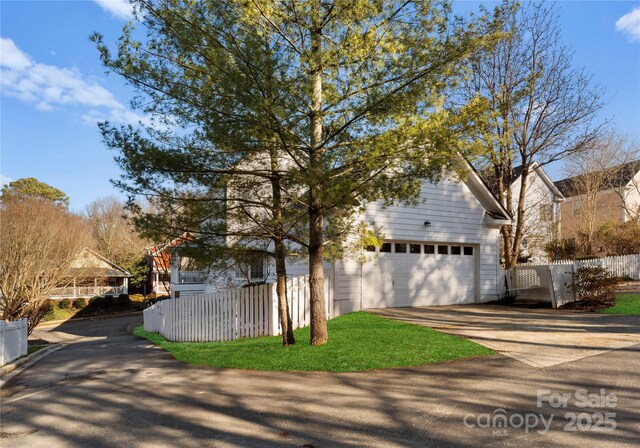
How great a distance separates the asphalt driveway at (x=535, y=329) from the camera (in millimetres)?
7773

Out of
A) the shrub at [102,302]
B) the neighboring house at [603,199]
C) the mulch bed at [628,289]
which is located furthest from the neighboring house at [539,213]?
the shrub at [102,302]

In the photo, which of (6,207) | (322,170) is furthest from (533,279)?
(6,207)

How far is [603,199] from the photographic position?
1348 inches

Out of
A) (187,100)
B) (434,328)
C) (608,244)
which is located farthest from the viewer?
(608,244)

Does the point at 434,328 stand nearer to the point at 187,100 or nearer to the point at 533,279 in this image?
the point at 187,100

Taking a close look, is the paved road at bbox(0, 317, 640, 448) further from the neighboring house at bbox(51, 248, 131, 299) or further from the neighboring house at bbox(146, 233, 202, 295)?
the neighboring house at bbox(51, 248, 131, 299)

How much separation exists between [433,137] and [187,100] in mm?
4259

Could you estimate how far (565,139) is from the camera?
19.2m

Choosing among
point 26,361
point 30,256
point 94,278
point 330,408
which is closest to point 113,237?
point 94,278

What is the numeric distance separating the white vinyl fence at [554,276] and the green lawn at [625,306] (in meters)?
1.15

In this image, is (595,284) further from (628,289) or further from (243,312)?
(243,312)

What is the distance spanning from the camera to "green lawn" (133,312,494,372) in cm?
771

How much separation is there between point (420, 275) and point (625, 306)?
6.06 m

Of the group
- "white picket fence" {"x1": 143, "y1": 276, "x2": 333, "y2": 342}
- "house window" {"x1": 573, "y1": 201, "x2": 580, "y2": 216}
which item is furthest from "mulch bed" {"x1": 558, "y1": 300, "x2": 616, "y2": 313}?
"house window" {"x1": 573, "y1": 201, "x2": 580, "y2": 216}
